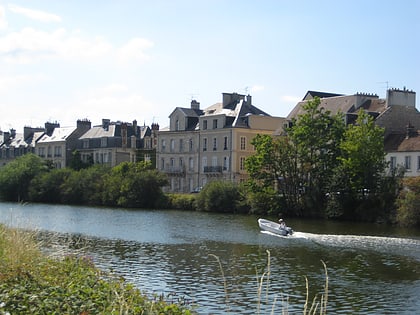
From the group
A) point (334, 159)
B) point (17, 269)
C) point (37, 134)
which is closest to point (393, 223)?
point (334, 159)

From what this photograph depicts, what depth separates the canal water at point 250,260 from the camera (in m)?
18.8

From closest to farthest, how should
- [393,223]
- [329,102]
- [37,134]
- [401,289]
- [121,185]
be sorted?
[401,289] → [393,223] → [329,102] → [121,185] → [37,134]

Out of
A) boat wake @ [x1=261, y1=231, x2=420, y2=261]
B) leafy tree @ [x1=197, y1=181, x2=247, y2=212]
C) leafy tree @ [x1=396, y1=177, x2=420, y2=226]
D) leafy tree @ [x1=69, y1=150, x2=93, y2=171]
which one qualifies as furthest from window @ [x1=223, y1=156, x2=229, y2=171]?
boat wake @ [x1=261, y1=231, x2=420, y2=261]

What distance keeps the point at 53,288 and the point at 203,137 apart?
200ft

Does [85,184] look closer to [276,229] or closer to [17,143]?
[17,143]

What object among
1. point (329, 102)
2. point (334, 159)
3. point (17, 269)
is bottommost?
point (17, 269)

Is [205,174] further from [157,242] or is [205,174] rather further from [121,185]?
[157,242]

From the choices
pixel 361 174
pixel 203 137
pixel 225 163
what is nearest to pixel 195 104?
pixel 203 137

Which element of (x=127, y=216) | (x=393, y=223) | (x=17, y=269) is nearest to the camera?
(x=17, y=269)

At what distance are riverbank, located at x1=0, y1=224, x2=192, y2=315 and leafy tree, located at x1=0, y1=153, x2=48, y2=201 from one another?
65314 mm

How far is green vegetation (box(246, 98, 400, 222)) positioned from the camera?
165 feet

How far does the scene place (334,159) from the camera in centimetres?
5394

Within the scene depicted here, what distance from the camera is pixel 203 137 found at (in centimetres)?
7312

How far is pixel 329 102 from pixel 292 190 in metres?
12.5
